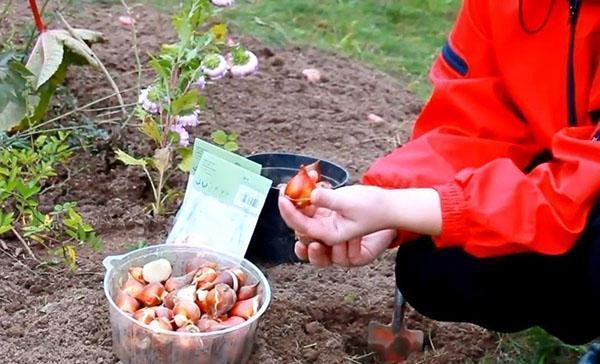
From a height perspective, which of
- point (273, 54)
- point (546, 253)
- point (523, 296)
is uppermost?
point (546, 253)

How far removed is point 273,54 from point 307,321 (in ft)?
4.64

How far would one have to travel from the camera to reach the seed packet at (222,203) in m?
1.93

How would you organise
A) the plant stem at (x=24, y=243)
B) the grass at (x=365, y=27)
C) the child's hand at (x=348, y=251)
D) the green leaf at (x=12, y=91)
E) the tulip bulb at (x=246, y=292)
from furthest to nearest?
the grass at (x=365, y=27), the green leaf at (x=12, y=91), the plant stem at (x=24, y=243), the tulip bulb at (x=246, y=292), the child's hand at (x=348, y=251)

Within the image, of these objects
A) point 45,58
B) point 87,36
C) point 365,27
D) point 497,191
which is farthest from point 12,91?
point 365,27

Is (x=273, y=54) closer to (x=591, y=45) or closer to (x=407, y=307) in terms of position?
(x=407, y=307)

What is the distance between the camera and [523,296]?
1.61m

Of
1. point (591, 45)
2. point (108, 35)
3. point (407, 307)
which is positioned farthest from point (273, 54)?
point (591, 45)

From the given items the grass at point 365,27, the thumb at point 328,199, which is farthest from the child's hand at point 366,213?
the grass at point 365,27

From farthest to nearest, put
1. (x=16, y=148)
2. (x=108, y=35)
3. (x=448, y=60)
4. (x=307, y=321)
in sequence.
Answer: (x=108, y=35), (x=16, y=148), (x=307, y=321), (x=448, y=60)

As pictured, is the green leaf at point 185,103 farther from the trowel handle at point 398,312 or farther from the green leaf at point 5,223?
the trowel handle at point 398,312

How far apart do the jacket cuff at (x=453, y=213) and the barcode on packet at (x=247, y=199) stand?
537mm

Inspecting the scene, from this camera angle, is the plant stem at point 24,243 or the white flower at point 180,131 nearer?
the plant stem at point 24,243

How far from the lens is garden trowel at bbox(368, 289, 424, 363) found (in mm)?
1869

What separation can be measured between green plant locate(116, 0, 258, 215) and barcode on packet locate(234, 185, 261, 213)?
20 cm
